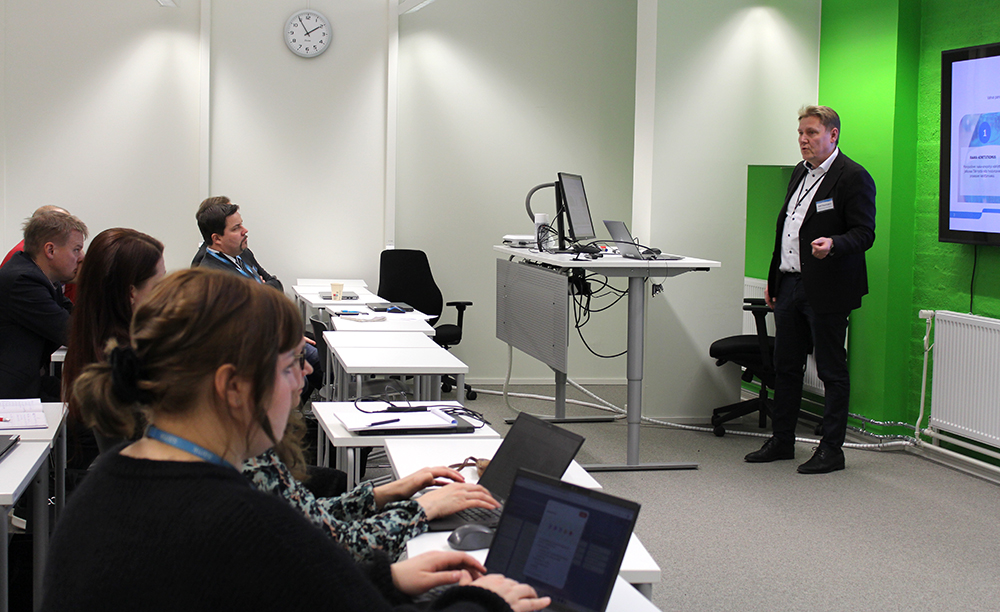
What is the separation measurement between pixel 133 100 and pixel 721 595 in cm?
532

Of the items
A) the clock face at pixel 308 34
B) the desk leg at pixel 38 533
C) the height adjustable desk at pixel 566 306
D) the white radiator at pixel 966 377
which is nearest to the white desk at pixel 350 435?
the desk leg at pixel 38 533

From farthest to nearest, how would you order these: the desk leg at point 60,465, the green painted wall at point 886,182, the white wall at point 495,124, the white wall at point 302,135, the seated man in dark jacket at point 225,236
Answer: the white wall at point 495,124 → the white wall at point 302,135 → the green painted wall at point 886,182 → the seated man in dark jacket at point 225,236 → the desk leg at point 60,465

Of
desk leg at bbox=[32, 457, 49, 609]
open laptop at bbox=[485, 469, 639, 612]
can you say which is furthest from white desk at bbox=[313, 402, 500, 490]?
open laptop at bbox=[485, 469, 639, 612]

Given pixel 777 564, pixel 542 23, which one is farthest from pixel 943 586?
Answer: pixel 542 23

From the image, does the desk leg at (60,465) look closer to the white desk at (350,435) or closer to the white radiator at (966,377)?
the white desk at (350,435)

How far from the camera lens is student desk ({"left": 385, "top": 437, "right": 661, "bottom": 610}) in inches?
59.0

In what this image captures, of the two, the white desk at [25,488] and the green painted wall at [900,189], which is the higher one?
the green painted wall at [900,189]

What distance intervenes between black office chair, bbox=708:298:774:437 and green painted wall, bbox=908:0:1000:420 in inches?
31.0

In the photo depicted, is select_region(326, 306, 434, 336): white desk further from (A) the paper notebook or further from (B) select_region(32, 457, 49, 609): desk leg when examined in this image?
(B) select_region(32, 457, 49, 609): desk leg

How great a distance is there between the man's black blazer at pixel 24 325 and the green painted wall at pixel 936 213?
429cm

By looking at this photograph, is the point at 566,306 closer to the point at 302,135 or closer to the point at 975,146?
the point at 975,146

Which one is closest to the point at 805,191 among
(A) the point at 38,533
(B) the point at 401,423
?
(B) the point at 401,423

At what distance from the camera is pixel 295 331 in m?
1.12

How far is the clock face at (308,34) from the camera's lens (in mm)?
6352
